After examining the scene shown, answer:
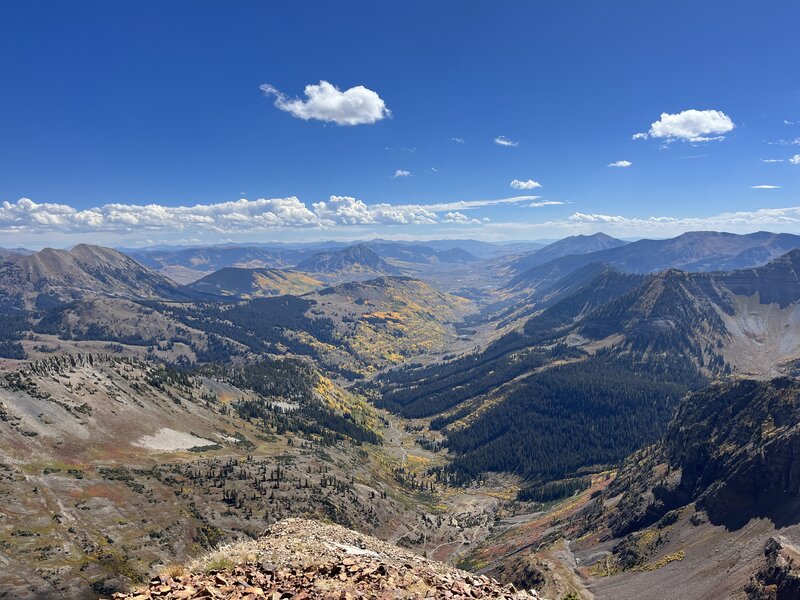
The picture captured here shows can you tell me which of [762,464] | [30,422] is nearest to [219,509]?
[30,422]

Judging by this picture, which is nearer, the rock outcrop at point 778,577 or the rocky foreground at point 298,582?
the rocky foreground at point 298,582

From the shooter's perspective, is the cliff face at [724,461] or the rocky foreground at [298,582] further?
the cliff face at [724,461]

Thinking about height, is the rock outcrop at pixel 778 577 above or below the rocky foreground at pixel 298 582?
below

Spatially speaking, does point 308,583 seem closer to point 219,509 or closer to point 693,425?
point 219,509

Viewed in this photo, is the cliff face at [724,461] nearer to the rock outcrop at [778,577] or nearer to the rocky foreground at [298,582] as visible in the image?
the rock outcrop at [778,577]

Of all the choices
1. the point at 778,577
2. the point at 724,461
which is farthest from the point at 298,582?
the point at 724,461

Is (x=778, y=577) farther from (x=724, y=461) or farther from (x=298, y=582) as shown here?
(x=298, y=582)

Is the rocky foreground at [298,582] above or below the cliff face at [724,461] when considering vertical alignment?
above

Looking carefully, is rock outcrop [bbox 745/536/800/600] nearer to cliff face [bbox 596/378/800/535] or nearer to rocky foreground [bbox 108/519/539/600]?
cliff face [bbox 596/378/800/535]

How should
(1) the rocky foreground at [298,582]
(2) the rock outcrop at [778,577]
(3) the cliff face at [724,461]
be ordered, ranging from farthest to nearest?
(3) the cliff face at [724,461] → (2) the rock outcrop at [778,577] → (1) the rocky foreground at [298,582]

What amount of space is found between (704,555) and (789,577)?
32.6 metres

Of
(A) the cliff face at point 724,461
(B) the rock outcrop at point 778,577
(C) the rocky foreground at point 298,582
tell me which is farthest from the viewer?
(A) the cliff face at point 724,461

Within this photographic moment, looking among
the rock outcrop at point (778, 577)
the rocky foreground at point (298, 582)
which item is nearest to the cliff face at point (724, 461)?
the rock outcrop at point (778, 577)

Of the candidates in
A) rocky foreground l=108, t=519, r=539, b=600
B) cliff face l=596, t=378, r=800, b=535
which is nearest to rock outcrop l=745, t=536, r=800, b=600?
cliff face l=596, t=378, r=800, b=535
